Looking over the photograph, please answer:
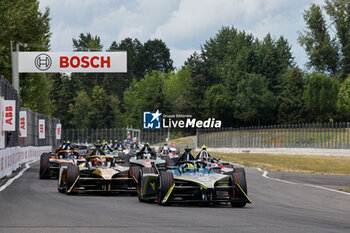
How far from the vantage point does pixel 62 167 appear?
18234 millimetres

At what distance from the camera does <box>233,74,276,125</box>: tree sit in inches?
4235

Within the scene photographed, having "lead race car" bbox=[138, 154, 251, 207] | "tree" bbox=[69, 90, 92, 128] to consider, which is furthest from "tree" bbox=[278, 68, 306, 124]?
"lead race car" bbox=[138, 154, 251, 207]

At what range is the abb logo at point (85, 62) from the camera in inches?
1560

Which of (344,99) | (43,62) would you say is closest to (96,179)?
(43,62)

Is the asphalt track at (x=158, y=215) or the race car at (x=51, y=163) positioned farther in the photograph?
the race car at (x=51, y=163)

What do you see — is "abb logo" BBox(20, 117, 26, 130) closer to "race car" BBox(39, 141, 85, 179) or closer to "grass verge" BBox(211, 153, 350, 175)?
"race car" BBox(39, 141, 85, 179)

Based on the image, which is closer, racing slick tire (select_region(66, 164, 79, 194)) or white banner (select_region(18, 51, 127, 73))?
racing slick tire (select_region(66, 164, 79, 194))

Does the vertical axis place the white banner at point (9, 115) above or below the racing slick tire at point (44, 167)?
above

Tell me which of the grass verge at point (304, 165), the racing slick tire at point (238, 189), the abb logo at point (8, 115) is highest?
the abb logo at point (8, 115)

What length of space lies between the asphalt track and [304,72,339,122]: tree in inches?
3146

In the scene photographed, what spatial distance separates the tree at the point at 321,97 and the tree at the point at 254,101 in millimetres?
9006

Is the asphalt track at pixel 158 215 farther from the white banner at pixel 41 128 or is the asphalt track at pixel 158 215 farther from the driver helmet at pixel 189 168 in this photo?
the white banner at pixel 41 128

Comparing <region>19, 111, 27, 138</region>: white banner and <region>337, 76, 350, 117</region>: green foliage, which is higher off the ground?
<region>337, 76, 350, 117</region>: green foliage

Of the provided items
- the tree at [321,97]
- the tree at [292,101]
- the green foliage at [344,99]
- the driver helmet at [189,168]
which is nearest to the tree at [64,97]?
the tree at [292,101]
